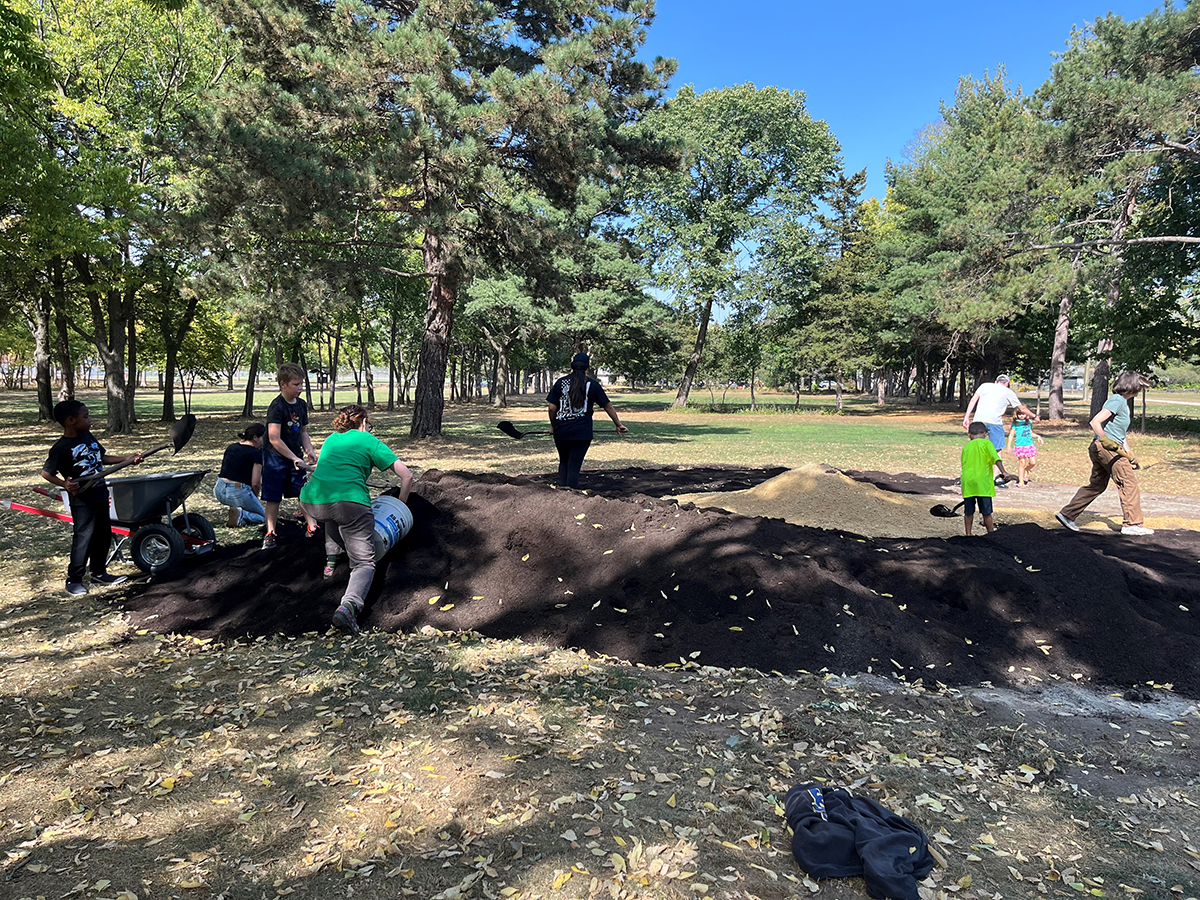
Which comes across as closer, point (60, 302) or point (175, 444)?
point (175, 444)

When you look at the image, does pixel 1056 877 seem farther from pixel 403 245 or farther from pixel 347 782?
pixel 403 245

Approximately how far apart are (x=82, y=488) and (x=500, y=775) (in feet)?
14.9

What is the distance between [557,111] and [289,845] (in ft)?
43.6

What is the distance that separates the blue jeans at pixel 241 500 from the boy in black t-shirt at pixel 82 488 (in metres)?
1.94

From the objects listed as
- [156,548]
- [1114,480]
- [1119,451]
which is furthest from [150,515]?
[1114,480]

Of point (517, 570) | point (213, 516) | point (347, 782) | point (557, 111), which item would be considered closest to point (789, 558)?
point (517, 570)

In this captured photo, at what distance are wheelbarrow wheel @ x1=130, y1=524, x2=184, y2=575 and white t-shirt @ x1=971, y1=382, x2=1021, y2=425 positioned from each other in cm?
975

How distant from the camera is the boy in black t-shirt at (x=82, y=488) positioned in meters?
5.49

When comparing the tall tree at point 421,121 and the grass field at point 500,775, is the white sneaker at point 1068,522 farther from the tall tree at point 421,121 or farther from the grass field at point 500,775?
Result: the tall tree at point 421,121

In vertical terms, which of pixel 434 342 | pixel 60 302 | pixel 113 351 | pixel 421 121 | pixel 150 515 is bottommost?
pixel 150 515

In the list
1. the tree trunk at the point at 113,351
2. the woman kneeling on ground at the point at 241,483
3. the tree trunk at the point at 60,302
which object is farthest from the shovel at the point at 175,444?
the tree trunk at the point at 113,351

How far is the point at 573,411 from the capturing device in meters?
7.83

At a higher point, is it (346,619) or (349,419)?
(349,419)

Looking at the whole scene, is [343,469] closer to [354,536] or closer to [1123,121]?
[354,536]
